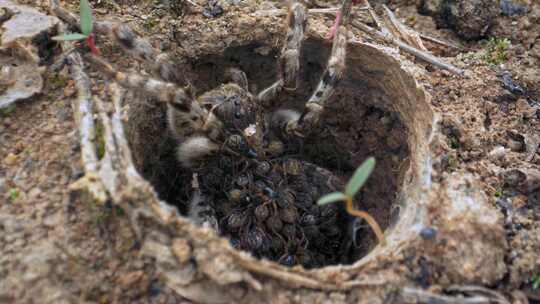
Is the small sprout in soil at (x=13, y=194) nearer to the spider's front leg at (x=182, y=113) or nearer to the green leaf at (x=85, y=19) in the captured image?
the spider's front leg at (x=182, y=113)

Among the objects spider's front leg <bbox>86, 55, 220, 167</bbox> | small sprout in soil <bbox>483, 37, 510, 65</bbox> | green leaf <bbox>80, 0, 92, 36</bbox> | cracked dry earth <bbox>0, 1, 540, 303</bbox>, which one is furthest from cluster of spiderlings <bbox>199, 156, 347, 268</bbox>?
small sprout in soil <bbox>483, 37, 510, 65</bbox>

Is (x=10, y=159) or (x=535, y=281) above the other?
(x=535, y=281)

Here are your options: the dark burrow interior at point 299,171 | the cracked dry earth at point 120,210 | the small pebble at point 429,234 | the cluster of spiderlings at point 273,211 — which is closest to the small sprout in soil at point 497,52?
the cracked dry earth at point 120,210

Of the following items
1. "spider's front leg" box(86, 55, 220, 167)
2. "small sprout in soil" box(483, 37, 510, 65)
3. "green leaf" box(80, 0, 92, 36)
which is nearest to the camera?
"green leaf" box(80, 0, 92, 36)

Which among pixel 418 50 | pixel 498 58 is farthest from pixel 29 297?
pixel 498 58

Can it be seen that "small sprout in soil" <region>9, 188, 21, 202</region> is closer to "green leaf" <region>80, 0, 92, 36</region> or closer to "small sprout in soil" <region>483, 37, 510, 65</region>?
"green leaf" <region>80, 0, 92, 36</region>

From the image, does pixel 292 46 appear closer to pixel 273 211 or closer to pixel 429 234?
pixel 273 211

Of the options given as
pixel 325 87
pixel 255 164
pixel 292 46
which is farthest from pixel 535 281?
pixel 292 46
